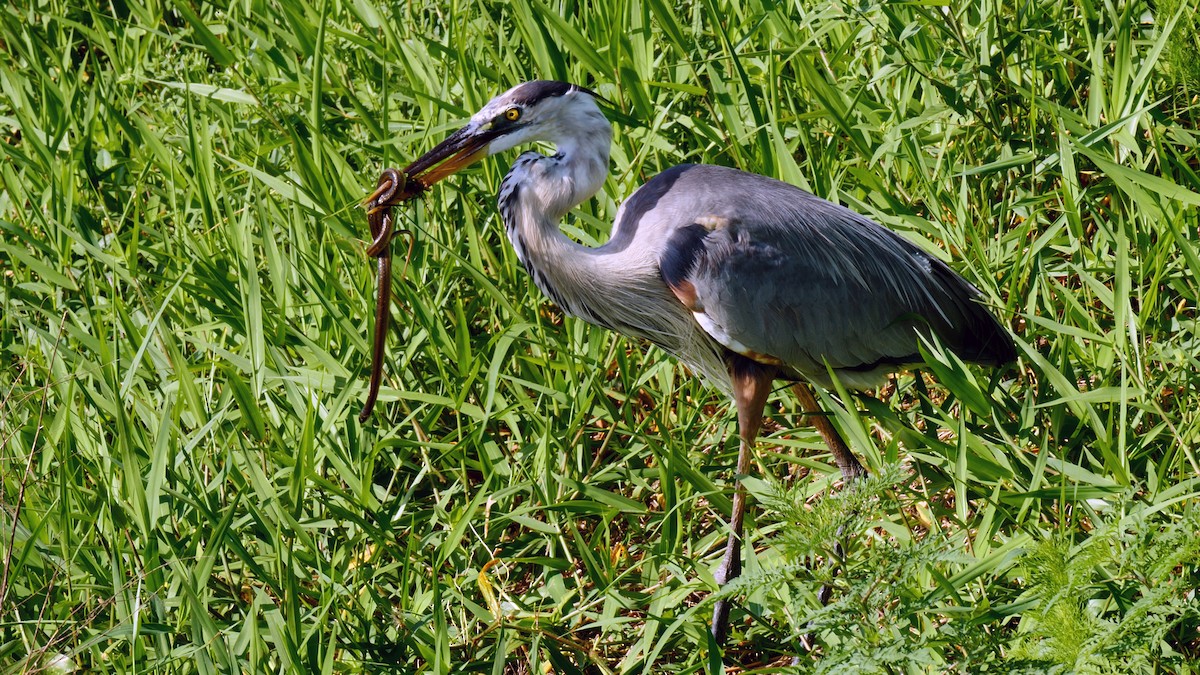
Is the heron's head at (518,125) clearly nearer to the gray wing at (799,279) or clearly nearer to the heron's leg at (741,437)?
the gray wing at (799,279)

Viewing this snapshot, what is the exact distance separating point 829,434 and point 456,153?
119cm

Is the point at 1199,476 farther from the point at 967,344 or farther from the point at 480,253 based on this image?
the point at 480,253

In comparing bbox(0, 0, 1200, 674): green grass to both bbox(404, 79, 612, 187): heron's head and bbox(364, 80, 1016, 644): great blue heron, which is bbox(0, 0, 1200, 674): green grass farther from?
bbox(404, 79, 612, 187): heron's head

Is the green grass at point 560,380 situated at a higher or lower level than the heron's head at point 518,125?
lower

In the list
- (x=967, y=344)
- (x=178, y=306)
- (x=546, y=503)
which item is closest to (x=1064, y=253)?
(x=967, y=344)

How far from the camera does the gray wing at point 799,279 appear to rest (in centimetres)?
325

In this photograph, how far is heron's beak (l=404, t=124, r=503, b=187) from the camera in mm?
3232

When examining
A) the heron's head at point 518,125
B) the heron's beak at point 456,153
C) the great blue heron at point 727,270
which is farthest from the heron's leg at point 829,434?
the heron's beak at point 456,153

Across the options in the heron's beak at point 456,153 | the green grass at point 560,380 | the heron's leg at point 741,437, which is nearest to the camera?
the green grass at point 560,380

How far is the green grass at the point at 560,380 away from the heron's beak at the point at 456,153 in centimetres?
37

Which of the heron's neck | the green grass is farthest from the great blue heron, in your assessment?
the green grass

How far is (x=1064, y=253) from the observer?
3.50 metres

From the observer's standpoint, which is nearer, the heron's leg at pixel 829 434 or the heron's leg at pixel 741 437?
the heron's leg at pixel 741 437

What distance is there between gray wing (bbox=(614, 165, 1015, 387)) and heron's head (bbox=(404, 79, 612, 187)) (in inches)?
10.8
